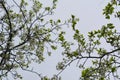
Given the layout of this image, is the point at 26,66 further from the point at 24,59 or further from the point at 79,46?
the point at 79,46

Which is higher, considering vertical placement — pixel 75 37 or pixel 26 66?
pixel 26 66

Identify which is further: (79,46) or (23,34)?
(23,34)

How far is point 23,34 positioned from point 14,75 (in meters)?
1.76

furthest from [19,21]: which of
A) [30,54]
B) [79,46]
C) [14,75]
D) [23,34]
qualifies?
[79,46]

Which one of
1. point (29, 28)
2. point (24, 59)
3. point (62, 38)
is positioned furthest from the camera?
point (24, 59)

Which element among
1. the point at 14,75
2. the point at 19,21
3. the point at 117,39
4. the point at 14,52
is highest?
the point at 19,21

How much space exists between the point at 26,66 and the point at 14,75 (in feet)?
2.38

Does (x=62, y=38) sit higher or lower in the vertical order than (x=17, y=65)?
lower

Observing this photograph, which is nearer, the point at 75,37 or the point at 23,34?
the point at 75,37

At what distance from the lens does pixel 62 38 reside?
6.35 m

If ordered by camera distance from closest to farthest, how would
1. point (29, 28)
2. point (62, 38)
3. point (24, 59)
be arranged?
point (62, 38) < point (29, 28) < point (24, 59)

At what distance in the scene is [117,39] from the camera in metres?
6.42

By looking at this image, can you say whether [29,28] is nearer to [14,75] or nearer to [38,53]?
[38,53]

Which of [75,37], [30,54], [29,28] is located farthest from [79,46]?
[30,54]
